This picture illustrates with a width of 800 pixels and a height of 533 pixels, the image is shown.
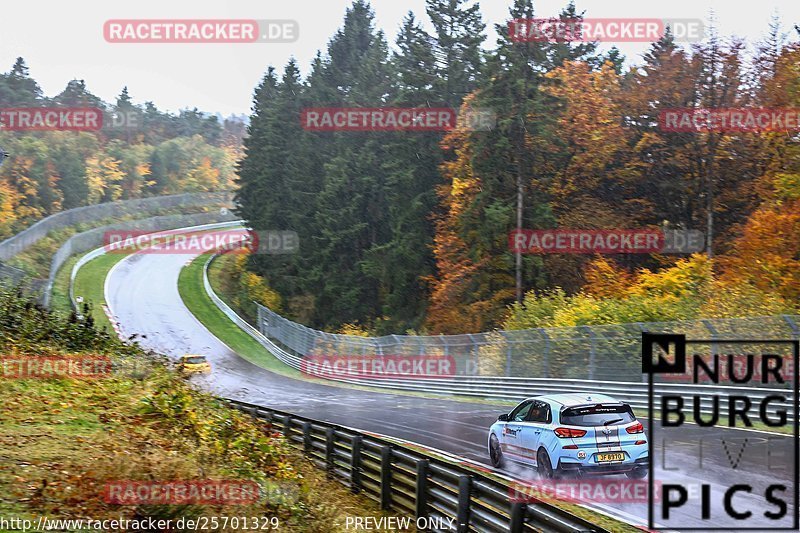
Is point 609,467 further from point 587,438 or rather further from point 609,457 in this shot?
point 587,438

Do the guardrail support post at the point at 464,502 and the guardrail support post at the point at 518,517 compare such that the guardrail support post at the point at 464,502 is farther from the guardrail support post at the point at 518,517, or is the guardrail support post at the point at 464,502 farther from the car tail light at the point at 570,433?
the car tail light at the point at 570,433

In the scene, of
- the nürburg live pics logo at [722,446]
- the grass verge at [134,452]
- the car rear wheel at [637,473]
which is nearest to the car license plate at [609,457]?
the car rear wheel at [637,473]

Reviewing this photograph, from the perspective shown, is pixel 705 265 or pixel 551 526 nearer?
pixel 551 526

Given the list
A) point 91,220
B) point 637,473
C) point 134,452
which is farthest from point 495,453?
point 91,220

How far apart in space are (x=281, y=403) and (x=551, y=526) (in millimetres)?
27836

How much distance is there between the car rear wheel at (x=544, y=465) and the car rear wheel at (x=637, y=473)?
3.94 feet

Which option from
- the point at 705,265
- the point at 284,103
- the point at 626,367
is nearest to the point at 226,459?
the point at 626,367

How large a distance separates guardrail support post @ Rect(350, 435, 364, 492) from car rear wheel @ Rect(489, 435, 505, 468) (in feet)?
10.1

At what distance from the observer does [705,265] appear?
119 ft

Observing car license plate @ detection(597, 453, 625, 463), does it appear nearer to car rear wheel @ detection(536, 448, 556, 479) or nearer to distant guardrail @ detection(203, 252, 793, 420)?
car rear wheel @ detection(536, 448, 556, 479)

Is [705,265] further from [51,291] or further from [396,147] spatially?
[51,291]

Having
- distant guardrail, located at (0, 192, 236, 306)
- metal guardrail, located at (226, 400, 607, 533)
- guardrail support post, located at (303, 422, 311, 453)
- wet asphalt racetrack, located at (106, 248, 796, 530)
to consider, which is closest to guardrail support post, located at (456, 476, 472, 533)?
metal guardrail, located at (226, 400, 607, 533)

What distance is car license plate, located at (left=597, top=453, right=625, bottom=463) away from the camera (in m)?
13.7

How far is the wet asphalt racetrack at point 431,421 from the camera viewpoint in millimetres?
13234
